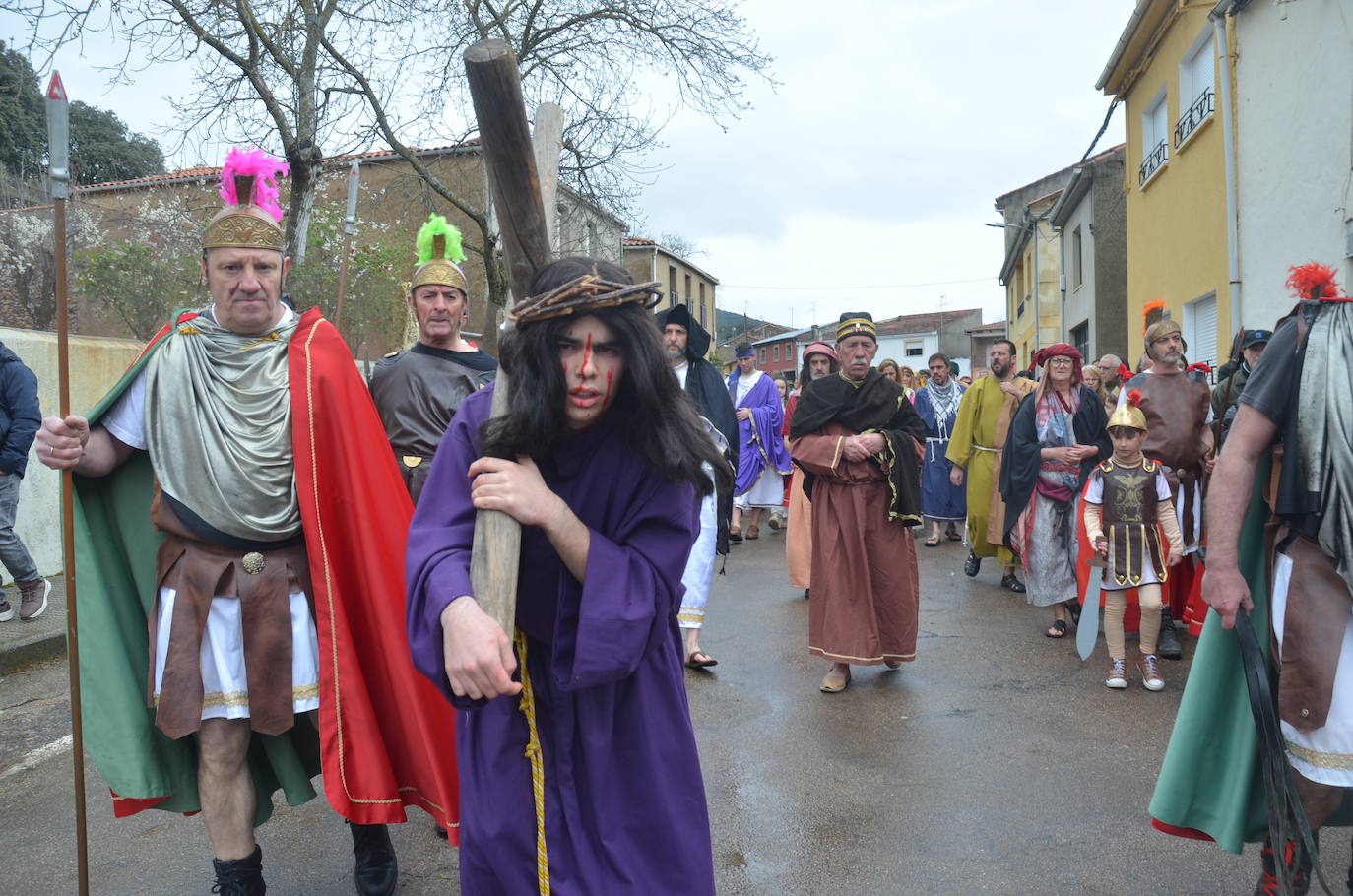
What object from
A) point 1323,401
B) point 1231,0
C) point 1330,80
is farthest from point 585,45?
point 1323,401

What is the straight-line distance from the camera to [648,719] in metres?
2.08

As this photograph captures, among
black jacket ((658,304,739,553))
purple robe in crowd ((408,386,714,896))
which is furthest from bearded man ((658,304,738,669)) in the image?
purple robe in crowd ((408,386,714,896))

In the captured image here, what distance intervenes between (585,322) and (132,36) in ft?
38.3

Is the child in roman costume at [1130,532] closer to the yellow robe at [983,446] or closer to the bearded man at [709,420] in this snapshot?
the bearded man at [709,420]

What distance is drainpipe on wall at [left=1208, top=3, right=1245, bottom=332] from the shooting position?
36.5 feet

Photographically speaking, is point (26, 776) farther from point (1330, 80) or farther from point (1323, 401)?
point (1330, 80)

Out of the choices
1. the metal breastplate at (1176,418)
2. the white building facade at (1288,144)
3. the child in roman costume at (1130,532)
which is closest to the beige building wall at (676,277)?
the white building facade at (1288,144)

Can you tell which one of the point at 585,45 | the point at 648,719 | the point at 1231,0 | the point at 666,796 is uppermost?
the point at 585,45

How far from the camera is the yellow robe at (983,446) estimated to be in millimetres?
8891

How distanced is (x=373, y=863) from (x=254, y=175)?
2.14 metres

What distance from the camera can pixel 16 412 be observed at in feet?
21.5

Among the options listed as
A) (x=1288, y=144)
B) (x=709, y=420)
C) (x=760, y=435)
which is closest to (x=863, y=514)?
(x=709, y=420)

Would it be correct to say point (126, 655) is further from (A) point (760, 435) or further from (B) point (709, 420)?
(A) point (760, 435)

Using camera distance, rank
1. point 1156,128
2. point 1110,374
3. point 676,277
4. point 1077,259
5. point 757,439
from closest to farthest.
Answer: point 1110,374 → point 757,439 → point 1156,128 → point 1077,259 → point 676,277
